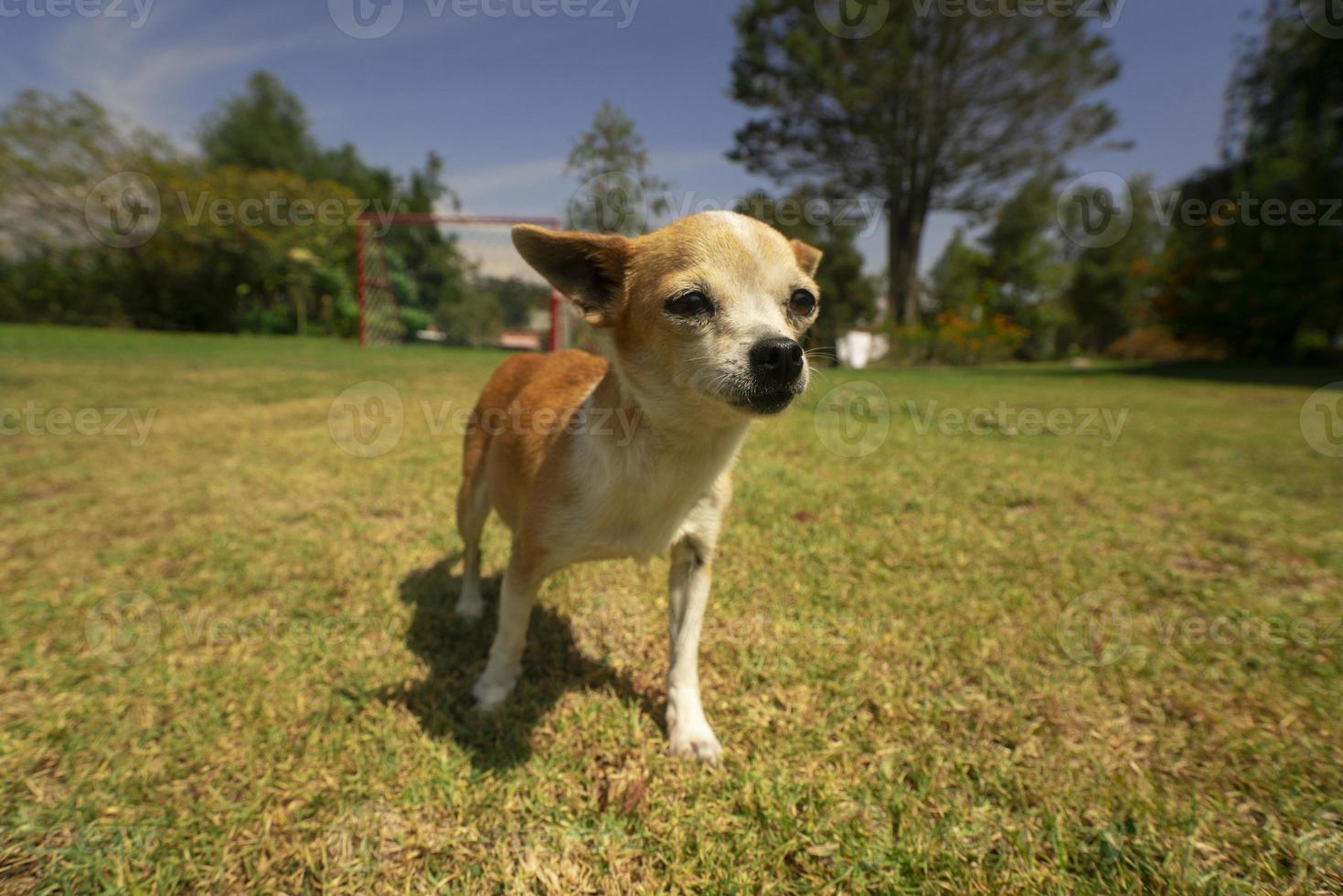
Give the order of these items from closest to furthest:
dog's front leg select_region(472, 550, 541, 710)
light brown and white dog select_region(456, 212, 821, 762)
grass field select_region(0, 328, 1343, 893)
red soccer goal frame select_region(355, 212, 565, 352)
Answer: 1. grass field select_region(0, 328, 1343, 893)
2. light brown and white dog select_region(456, 212, 821, 762)
3. dog's front leg select_region(472, 550, 541, 710)
4. red soccer goal frame select_region(355, 212, 565, 352)

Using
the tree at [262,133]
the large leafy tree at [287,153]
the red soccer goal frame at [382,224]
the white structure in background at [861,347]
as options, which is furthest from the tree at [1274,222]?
the tree at [262,133]

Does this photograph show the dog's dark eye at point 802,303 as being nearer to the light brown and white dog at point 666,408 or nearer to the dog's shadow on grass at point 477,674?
the light brown and white dog at point 666,408

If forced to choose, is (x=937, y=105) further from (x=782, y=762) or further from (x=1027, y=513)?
(x=782, y=762)

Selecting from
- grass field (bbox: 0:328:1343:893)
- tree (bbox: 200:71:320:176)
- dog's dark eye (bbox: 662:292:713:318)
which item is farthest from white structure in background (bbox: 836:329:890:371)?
tree (bbox: 200:71:320:176)

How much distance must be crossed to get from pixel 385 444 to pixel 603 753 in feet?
16.9

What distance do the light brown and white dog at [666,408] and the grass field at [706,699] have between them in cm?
37

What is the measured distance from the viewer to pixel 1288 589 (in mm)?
3340

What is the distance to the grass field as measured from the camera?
167 cm

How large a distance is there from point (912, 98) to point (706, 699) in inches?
1056

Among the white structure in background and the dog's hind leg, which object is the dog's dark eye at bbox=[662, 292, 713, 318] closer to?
the dog's hind leg

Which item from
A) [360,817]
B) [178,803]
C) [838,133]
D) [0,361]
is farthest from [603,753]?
[838,133]

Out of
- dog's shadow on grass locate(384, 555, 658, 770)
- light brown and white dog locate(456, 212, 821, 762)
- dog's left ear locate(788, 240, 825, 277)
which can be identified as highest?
dog's left ear locate(788, 240, 825, 277)

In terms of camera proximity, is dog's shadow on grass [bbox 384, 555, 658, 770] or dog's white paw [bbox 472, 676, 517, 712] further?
dog's white paw [bbox 472, 676, 517, 712]

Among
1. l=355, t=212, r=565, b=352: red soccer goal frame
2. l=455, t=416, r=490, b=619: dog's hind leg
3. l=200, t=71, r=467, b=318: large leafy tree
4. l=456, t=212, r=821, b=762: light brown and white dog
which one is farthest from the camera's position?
l=200, t=71, r=467, b=318: large leafy tree
